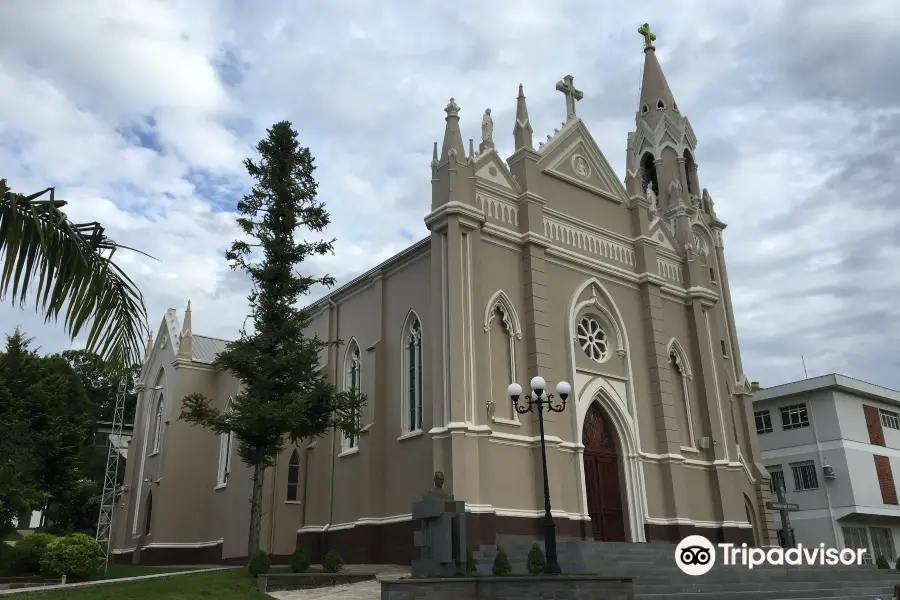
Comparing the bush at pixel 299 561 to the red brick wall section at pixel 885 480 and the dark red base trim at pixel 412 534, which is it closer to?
the dark red base trim at pixel 412 534

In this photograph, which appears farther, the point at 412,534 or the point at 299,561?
the point at 412,534

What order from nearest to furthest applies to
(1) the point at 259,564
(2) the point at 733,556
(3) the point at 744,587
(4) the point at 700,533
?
1. (3) the point at 744,587
2. (1) the point at 259,564
3. (2) the point at 733,556
4. (4) the point at 700,533

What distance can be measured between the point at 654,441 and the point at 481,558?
8713 mm

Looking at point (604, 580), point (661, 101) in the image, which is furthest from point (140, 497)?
point (661, 101)

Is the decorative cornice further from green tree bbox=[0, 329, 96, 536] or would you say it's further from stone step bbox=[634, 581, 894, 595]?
green tree bbox=[0, 329, 96, 536]

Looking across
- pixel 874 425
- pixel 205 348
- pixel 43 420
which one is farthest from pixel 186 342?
pixel 874 425

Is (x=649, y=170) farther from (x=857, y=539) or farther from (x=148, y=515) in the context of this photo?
(x=148, y=515)

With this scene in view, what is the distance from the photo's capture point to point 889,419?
3878cm

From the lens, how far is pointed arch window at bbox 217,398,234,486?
30312mm

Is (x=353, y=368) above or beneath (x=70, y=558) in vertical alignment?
above

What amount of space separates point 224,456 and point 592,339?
54.6 ft

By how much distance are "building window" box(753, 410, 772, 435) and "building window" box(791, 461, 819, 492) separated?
2.41m

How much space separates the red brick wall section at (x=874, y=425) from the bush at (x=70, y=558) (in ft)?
114

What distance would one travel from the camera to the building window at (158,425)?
33875 mm
